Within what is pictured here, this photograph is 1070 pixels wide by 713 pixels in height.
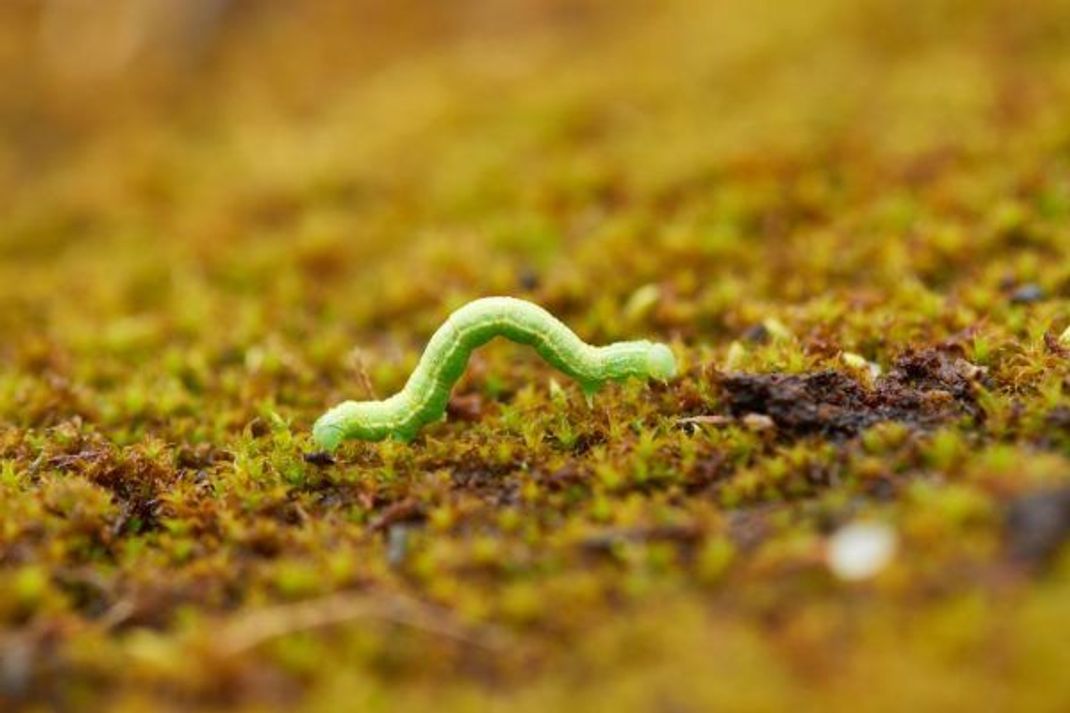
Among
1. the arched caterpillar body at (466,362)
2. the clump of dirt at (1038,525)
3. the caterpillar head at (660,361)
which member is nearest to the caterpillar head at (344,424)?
the arched caterpillar body at (466,362)

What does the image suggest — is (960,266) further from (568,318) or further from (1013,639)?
(1013,639)

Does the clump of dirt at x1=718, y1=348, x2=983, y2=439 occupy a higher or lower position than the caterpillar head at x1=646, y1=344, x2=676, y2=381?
lower

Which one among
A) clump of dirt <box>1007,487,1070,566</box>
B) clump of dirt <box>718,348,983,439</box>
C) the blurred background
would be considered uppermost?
the blurred background

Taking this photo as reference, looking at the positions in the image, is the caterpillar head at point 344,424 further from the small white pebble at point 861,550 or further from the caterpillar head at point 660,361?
the small white pebble at point 861,550

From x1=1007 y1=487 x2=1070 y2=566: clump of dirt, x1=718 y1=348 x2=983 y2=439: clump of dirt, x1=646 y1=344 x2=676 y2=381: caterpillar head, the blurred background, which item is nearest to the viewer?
x1=1007 y1=487 x2=1070 y2=566: clump of dirt

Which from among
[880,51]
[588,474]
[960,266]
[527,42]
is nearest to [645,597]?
[588,474]

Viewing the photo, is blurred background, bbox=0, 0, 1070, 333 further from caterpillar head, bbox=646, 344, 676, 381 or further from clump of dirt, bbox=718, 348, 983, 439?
clump of dirt, bbox=718, 348, 983, 439

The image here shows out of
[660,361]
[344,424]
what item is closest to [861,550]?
[660,361]

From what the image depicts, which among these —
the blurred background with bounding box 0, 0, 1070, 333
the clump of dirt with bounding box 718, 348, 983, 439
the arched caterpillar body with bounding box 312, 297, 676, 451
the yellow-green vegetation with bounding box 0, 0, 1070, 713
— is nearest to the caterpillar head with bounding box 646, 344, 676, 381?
the arched caterpillar body with bounding box 312, 297, 676, 451
